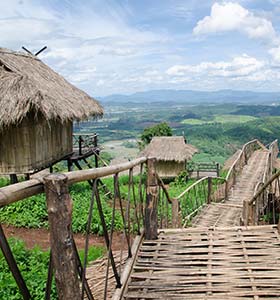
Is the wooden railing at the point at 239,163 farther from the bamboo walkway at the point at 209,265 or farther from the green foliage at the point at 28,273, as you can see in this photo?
the bamboo walkway at the point at 209,265

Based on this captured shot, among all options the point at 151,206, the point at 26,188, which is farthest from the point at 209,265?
the point at 26,188

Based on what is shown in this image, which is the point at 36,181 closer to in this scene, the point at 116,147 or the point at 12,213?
the point at 12,213

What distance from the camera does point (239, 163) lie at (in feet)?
44.5

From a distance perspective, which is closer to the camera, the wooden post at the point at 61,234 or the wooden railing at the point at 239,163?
the wooden post at the point at 61,234

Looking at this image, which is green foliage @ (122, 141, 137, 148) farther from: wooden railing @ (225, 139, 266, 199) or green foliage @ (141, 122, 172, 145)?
wooden railing @ (225, 139, 266, 199)

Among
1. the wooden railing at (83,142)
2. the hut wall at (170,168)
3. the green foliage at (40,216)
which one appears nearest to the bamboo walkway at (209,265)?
the green foliage at (40,216)

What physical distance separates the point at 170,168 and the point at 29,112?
44.9 feet

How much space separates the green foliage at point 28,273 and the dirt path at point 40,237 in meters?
1.01

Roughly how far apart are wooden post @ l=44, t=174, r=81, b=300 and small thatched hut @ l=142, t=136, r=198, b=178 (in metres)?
19.0

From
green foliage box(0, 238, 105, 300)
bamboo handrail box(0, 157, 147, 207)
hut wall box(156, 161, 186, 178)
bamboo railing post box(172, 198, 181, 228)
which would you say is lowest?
hut wall box(156, 161, 186, 178)

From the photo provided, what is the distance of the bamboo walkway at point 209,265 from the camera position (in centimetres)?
279

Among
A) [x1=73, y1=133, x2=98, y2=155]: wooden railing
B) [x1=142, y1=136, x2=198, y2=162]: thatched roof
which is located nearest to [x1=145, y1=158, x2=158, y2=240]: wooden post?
[x1=73, y1=133, x2=98, y2=155]: wooden railing

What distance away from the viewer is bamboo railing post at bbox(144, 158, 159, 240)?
3.88 m

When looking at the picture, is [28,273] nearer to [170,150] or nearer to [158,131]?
[170,150]
